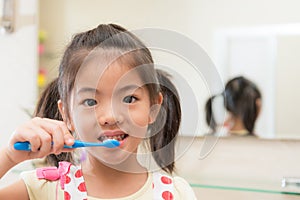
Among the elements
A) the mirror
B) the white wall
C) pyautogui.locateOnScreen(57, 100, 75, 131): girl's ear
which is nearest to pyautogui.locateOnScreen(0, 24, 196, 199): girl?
pyautogui.locateOnScreen(57, 100, 75, 131): girl's ear

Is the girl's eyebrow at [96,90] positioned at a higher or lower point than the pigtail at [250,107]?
higher

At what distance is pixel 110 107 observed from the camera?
565 mm

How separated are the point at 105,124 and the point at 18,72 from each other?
2.46 ft

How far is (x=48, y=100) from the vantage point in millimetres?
710

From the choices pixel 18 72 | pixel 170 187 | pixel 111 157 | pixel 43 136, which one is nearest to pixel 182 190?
pixel 170 187

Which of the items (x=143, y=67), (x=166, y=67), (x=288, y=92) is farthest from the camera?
(x=288, y=92)

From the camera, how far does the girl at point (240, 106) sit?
101 centimetres

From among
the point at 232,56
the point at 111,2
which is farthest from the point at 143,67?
the point at 111,2

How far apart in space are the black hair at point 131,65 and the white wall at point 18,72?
1.77 ft

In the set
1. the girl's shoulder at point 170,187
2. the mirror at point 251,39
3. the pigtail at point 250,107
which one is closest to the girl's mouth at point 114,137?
the girl's shoulder at point 170,187

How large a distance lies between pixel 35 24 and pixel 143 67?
697mm

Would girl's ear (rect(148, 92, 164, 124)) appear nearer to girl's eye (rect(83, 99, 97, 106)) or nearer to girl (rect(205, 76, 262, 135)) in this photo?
girl's eye (rect(83, 99, 97, 106))

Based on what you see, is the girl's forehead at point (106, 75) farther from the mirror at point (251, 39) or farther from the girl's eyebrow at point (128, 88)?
the mirror at point (251, 39)

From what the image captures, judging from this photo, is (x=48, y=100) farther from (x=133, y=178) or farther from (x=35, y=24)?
(x=35, y=24)
